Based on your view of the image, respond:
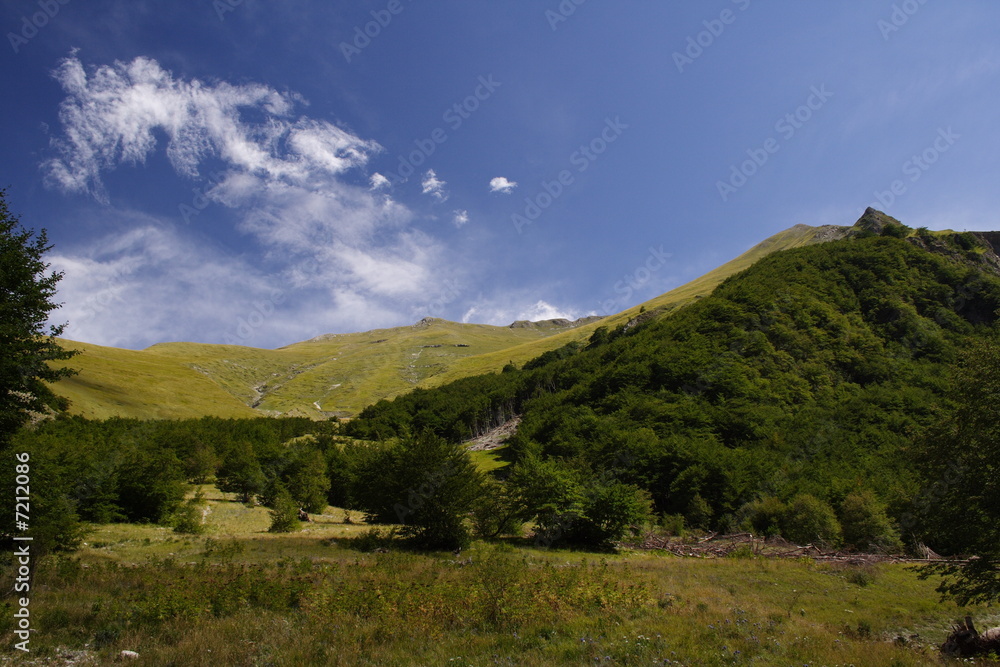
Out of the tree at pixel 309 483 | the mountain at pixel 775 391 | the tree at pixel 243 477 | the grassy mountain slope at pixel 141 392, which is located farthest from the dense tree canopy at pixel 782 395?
the grassy mountain slope at pixel 141 392

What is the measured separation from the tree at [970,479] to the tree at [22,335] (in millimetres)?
27358

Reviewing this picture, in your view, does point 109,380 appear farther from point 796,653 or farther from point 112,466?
point 796,653

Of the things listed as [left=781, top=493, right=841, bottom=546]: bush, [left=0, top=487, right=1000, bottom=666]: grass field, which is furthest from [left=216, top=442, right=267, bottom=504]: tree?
[left=781, top=493, right=841, bottom=546]: bush

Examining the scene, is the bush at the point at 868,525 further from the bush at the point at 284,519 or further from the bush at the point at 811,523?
the bush at the point at 284,519

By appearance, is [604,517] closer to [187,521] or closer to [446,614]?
[446,614]

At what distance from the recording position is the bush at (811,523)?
34.3 meters

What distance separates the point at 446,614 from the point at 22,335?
56.7 ft

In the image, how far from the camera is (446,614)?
468 inches

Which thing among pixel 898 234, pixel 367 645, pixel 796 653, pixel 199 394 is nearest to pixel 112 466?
pixel 367 645

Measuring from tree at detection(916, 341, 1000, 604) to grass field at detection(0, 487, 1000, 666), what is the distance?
2357 mm

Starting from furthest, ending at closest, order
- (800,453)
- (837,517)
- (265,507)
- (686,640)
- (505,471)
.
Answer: (505,471) → (800,453) → (265,507) → (837,517) → (686,640)

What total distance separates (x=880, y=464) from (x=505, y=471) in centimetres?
4801

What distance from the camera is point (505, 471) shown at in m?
72.5

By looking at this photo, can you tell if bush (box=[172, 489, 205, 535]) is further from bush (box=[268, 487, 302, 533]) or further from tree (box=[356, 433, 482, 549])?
tree (box=[356, 433, 482, 549])
